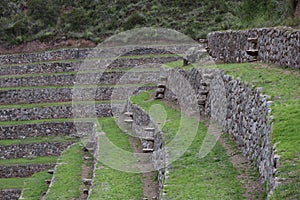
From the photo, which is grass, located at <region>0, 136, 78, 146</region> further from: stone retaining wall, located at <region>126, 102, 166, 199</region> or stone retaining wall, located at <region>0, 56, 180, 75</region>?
stone retaining wall, located at <region>0, 56, 180, 75</region>

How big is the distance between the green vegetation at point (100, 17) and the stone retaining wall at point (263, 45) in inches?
875

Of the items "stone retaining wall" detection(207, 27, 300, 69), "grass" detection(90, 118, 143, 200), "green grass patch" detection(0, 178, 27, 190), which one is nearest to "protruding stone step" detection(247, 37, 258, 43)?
"stone retaining wall" detection(207, 27, 300, 69)

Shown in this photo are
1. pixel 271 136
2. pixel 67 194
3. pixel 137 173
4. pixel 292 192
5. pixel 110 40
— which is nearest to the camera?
pixel 292 192

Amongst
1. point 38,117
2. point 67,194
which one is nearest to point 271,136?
point 67,194

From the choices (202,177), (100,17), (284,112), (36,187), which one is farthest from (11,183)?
(100,17)

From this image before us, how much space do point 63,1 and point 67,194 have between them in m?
42.0

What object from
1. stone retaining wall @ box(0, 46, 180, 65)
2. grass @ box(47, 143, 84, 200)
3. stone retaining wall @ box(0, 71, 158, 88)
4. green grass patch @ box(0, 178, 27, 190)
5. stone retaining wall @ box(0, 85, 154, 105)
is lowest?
green grass patch @ box(0, 178, 27, 190)

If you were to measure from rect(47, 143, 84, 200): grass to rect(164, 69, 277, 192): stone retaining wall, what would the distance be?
18.0ft

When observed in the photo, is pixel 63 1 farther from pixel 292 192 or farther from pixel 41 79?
pixel 292 192

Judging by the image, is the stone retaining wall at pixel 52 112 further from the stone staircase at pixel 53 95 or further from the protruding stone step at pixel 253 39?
the protruding stone step at pixel 253 39

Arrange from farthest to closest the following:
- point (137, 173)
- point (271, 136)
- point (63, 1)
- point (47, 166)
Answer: point (63, 1)
point (47, 166)
point (137, 173)
point (271, 136)

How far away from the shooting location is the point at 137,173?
826 inches

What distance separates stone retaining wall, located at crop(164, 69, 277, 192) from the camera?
13320 mm

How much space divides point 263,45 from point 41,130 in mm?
21056
